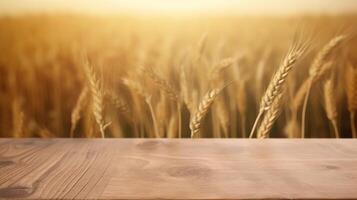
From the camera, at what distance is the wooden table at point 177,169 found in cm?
59

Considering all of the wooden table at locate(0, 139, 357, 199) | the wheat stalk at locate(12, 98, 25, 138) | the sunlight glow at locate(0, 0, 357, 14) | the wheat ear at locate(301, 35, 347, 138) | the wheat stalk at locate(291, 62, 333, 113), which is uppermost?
the sunlight glow at locate(0, 0, 357, 14)

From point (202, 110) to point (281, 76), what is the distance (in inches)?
8.7

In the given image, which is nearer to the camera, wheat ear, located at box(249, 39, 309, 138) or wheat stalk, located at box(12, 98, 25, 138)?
wheat ear, located at box(249, 39, 309, 138)

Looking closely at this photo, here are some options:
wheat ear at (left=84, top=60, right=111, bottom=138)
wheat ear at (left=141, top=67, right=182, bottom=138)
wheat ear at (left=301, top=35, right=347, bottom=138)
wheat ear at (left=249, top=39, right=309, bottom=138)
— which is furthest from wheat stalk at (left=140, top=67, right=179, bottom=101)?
wheat ear at (left=301, top=35, right=347, bottom=138)

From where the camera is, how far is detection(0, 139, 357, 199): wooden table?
0.59 metres

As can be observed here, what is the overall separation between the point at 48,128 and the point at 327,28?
81 centimetres

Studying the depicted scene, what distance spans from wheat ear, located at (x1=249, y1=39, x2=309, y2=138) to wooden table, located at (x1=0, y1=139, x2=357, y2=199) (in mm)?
149

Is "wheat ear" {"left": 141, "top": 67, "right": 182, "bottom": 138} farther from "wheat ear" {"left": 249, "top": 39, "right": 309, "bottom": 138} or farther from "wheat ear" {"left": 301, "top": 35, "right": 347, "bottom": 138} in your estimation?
"wheat ear" {"left": 301, "top": 35, "right": 347, "bottom": 138}

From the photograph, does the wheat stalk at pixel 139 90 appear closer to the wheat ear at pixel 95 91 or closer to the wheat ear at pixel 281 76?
the wheat ear at pixel 95 91

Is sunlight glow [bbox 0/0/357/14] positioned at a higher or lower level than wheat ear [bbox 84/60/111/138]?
higher

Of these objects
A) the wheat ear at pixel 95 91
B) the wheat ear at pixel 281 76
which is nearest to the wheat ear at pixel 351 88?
the wheat ear at pixel 281 76

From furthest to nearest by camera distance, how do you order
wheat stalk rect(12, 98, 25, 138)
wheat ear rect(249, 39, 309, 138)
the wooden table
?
wheat stalk rect(12, 98, 25, 138), wheat ear rect(249, 39, 309, 138), the wooden table

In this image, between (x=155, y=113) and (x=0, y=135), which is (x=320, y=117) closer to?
(x=155, y=113)

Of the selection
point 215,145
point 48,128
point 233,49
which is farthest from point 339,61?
point 48,128
